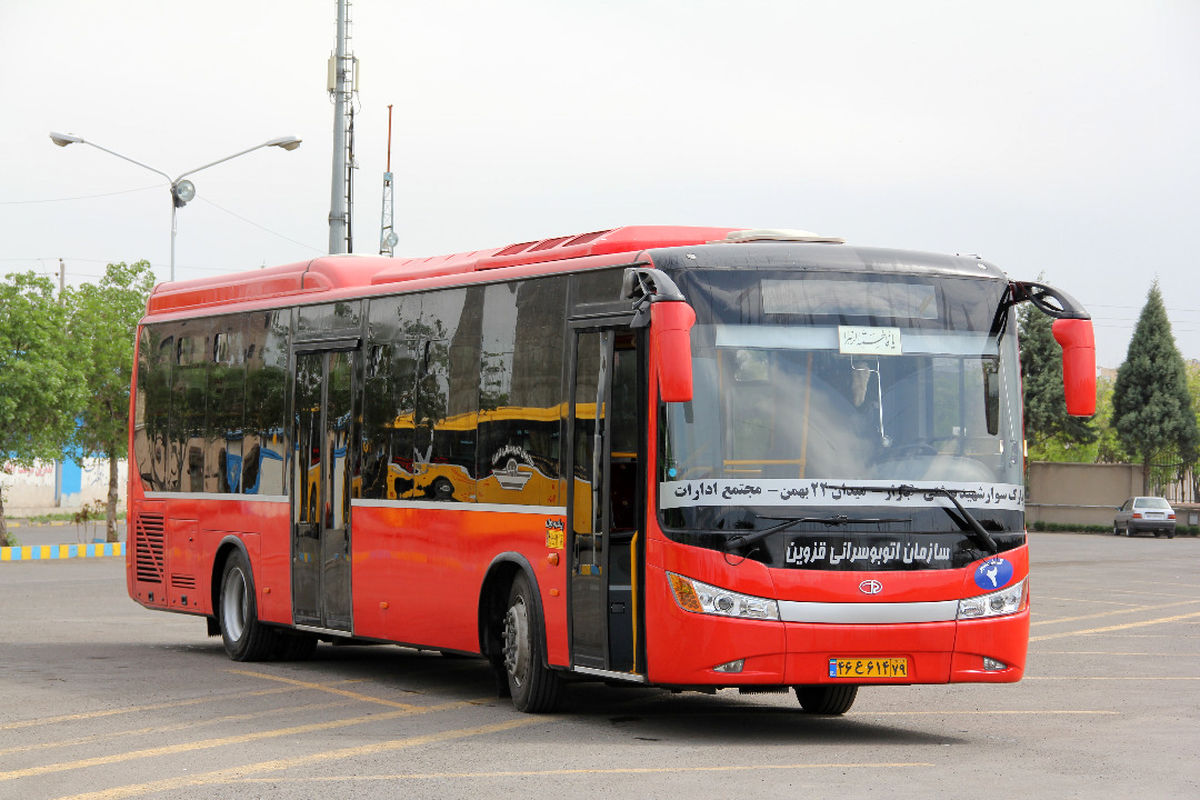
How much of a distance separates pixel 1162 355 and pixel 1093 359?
209 ft

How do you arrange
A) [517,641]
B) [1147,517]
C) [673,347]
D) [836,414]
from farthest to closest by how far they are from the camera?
1. [1147,517]
2. [517,641]
3. [836,414]
4. [673,347]

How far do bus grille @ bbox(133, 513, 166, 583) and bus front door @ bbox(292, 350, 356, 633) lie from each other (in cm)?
313

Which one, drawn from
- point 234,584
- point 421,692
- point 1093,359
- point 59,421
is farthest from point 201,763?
point 59,421

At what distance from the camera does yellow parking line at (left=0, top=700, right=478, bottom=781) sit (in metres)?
9.73

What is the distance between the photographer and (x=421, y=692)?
14039mm

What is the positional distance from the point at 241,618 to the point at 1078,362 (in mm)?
8956

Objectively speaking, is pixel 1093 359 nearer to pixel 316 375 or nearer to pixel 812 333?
pixel 812 333

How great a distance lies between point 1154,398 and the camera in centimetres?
7038

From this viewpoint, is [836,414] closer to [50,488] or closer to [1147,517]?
[1147,517]

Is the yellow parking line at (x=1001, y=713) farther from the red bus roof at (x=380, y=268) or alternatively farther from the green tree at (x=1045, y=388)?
the green tree at (x=1045, y=388)

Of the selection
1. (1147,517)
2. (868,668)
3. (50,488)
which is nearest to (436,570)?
(868,668)

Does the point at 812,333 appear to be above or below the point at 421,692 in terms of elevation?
above

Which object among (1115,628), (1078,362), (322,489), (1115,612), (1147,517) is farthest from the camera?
(1147,517)

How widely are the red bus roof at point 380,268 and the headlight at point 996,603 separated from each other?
3.07 meters
